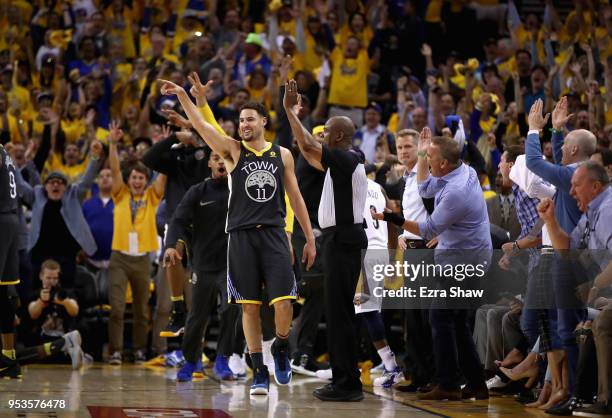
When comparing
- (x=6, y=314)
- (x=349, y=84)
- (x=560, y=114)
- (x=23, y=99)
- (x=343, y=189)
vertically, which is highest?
(x=349, y=84)

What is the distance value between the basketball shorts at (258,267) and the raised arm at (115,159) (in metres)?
3.94

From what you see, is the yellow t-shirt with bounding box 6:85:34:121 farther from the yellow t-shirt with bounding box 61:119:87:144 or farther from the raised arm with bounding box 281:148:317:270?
the raised arm with bounding box 281:148:317:270

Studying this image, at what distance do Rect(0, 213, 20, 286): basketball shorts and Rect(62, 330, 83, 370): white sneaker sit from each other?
1581 mm

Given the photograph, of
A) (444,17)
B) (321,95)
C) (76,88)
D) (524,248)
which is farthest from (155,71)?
(524,248)

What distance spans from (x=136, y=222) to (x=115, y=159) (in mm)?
759

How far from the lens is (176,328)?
9617 mm

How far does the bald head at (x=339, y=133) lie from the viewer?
785 centimetres

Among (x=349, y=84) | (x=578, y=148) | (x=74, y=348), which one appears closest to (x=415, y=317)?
(x=578, y=148)

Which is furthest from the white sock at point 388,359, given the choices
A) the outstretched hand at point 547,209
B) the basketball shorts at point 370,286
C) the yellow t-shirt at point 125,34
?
Answer: the yellow t-shirt at point 125,34

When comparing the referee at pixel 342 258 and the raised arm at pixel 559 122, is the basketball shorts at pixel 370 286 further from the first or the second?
the raised arm at pixel 559 122

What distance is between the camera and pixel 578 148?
7496 millimetres

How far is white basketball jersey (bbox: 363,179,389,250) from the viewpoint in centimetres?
951

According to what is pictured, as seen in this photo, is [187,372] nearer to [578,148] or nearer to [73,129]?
[578,148]

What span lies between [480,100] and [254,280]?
19.9ft
